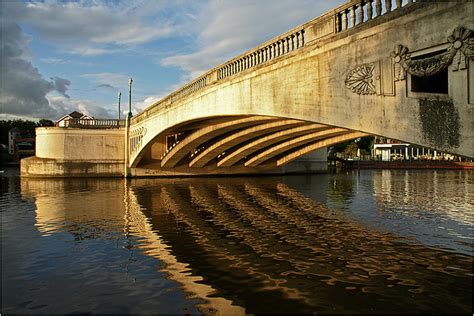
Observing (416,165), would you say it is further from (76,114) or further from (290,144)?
(76,114)

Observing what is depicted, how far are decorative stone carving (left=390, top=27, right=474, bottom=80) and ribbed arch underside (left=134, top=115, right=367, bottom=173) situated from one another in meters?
10.9

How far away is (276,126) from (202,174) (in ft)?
63.6

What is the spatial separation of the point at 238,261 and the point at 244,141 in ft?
87.3

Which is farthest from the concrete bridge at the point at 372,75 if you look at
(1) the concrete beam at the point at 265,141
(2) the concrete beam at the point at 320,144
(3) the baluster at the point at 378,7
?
(2) the concrete beam at the point at 320,144

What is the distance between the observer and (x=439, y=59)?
789cm

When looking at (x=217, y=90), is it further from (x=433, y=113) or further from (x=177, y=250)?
(x=433, y=113)

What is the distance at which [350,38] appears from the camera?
1045 centimetres

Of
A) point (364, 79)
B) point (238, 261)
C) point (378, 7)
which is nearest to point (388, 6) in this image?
point (378, 7)

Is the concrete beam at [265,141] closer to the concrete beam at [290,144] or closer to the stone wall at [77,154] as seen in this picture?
the concrete beam at [290,144]

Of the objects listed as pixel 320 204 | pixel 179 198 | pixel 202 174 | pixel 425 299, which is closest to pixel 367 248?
pixel 425 299

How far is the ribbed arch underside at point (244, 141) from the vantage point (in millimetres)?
24997

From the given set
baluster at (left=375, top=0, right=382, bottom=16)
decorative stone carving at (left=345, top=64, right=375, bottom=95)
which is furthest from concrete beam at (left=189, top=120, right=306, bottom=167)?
baluster at (left=375, top=0, right=382, bottom=16)

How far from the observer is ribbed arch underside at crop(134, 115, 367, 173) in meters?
25.0

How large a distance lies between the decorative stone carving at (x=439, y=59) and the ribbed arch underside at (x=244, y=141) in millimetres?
10939
